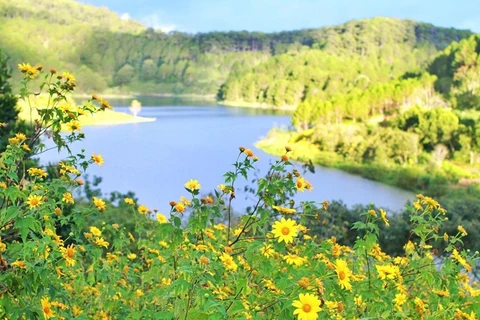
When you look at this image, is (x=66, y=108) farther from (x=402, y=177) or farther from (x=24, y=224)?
(x=402, y=177)

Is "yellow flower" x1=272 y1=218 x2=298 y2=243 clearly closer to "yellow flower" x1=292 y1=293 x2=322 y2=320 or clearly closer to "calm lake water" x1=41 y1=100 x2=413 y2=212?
Result: "yellow flower" x1=292 y1=293 x2=322 y2=320

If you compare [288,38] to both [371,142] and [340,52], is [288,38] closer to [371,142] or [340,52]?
[340,52]

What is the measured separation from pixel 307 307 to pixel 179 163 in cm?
1934

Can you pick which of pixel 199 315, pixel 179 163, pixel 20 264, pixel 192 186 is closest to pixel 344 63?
pixel 179 163

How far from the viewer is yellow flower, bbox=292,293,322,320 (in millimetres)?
890

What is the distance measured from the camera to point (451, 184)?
16609mm

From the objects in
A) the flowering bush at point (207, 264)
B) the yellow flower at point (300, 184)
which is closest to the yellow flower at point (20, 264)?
the flowering bush at point (207, 264)

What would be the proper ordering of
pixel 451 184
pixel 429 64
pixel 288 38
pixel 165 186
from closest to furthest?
pixel 165 186 → pixel 451 184 → pixel 429 64 → pixel 288 38

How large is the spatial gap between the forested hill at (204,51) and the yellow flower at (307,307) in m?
63.7

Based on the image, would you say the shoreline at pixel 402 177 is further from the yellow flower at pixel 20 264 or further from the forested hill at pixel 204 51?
the forested hill at pixel 204 51

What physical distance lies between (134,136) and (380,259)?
2766 cm

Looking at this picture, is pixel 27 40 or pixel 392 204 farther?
pixel 27 40

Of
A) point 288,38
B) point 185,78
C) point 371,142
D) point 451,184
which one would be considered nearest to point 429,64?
point 371,142

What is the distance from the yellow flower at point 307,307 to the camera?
0.89 meters
